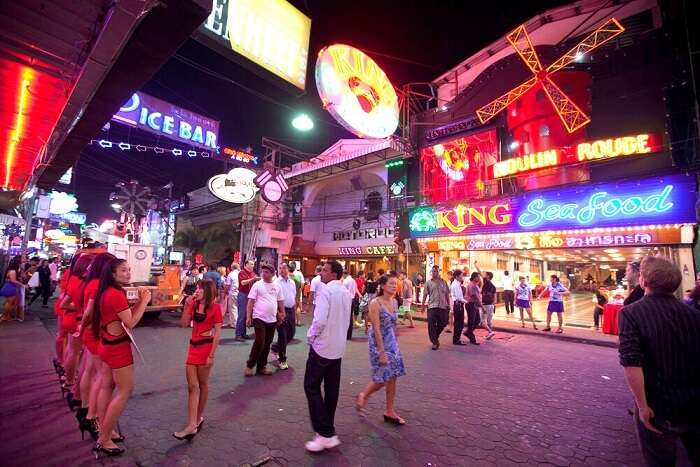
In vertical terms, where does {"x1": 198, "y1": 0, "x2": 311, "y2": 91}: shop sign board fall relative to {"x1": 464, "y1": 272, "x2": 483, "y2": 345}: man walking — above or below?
above

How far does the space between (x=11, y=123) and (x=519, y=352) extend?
11.1 m

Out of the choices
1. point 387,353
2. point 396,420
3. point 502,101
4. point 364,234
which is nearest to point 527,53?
point 502,101

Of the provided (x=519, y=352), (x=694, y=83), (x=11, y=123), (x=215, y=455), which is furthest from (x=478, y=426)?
(x=694, y=83)

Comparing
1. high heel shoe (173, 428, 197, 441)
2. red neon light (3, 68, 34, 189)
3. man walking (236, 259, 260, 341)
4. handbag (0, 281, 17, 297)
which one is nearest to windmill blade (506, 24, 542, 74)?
man walking (236, 259, 260, 341)

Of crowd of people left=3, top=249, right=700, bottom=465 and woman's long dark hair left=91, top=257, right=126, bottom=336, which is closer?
crowd of people left=3, top=249, right=700, bottom=465

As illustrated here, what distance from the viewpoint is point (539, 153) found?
1403 centimetres

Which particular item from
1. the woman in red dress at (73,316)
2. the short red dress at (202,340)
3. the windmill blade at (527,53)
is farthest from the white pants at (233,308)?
the windmill blade at (527,53)

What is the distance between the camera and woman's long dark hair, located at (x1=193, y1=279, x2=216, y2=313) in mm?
3875

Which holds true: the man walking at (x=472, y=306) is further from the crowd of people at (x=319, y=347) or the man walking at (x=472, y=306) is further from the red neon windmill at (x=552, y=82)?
the red neon windmill at (x=552, y=82)

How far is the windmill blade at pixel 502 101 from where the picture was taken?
50.5 feet

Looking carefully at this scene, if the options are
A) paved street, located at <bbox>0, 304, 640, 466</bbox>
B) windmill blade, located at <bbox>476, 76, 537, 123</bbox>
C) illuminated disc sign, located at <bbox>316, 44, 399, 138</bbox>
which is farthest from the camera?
windmill blade, located at <bbox>476, 76, 537, 123</bbox>

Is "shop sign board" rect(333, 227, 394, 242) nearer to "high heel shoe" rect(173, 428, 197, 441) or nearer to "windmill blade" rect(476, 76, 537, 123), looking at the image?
"windmill blade" rect(476, 76, 537, 123)

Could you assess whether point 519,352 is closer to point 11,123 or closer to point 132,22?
point 132,22

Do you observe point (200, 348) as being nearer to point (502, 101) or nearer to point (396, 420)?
point (396, 420)
